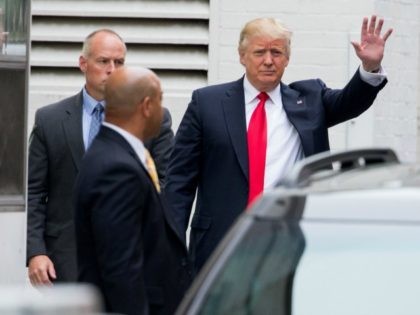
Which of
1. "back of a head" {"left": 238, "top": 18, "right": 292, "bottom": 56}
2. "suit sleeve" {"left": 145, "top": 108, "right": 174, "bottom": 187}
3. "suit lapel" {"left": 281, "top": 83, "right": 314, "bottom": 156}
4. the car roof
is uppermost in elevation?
"back of a head" {"left": 238, "top": 18, "right": 292, "bottom": 56}

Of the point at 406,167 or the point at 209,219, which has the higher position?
the point at 406,167

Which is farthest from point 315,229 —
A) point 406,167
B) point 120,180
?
point 120,180

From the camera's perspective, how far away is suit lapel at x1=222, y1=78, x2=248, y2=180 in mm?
7176

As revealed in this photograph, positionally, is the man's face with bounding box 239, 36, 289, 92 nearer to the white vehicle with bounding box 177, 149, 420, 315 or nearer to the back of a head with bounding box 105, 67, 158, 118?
the back of a head with bounding box 105, 67, 158, 118

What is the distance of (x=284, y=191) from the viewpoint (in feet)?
13.5

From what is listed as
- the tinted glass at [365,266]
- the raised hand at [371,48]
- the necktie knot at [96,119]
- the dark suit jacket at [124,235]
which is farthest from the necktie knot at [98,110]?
the tinted glass at [365,266]

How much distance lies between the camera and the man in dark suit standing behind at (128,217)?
5.63 metres

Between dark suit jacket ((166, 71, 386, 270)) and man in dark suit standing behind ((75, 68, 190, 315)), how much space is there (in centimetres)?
128

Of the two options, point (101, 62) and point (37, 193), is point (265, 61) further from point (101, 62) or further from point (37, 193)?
point (37, 193)

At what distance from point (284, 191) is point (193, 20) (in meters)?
7.12

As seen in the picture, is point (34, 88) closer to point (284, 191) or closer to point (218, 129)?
point (218, 129)

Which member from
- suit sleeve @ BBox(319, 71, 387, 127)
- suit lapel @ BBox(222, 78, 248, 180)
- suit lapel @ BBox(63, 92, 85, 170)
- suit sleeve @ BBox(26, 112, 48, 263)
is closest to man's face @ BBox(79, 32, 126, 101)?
suit lapel @ BBox(63, 92, 85, 170)

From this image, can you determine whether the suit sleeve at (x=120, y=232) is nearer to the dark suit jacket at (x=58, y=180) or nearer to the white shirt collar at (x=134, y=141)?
the white shirt collar at (x=134, y=141)

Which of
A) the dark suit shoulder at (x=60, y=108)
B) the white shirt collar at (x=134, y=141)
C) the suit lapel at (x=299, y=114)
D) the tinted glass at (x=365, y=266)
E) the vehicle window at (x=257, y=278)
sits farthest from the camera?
the dark suit shoulder at (x=60, y=108)
